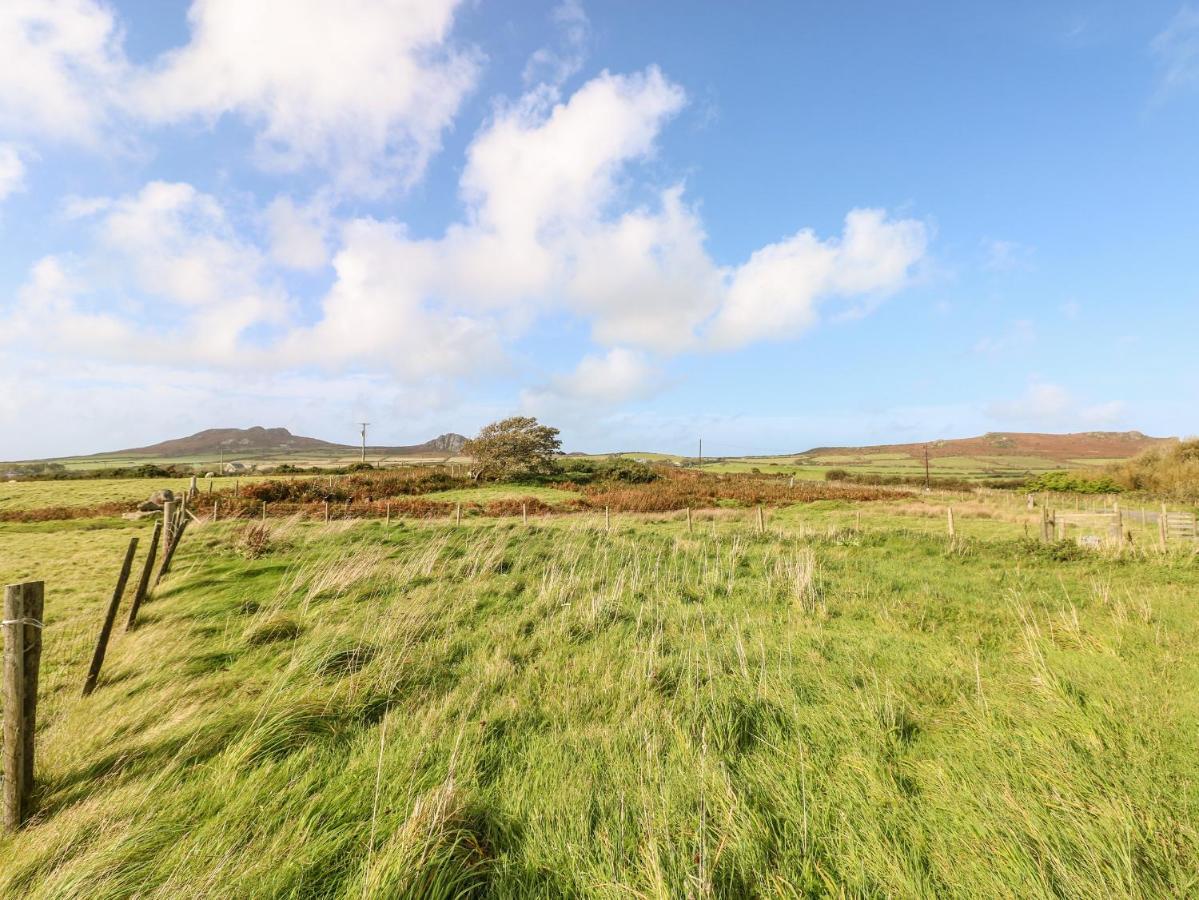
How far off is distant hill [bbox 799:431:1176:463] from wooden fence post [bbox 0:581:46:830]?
124479mm

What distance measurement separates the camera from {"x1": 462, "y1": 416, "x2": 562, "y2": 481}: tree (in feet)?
169

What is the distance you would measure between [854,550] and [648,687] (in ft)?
42.8

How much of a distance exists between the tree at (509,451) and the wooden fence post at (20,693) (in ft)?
152

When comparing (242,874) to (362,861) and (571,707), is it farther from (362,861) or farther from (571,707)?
(571,707)

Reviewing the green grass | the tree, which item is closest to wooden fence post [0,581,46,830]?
the green grass

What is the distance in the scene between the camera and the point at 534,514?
31062 mm

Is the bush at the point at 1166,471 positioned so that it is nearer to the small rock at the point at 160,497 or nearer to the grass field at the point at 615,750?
the grass field at the point at 615,750

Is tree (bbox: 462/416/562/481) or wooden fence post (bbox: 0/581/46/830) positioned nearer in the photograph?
wooden fence post (bbox: 0/581/46/830)

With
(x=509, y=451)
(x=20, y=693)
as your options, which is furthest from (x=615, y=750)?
(x=509, y=451)

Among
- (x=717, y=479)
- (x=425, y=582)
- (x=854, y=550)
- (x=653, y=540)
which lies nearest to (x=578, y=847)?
(x=425, y=582)

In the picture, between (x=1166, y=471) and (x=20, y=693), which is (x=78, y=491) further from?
(x=1166, y=471)

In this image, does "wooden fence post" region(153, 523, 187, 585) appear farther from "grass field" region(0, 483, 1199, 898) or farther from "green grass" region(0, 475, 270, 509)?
"green grass" region(0, 475, 270, 509)

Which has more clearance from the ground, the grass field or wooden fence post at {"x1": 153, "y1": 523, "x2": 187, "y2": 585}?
wooden fence post at {"x1": 153, "y1": 523, "x2": 187, "y2": 585}

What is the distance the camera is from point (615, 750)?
13.3 ft
